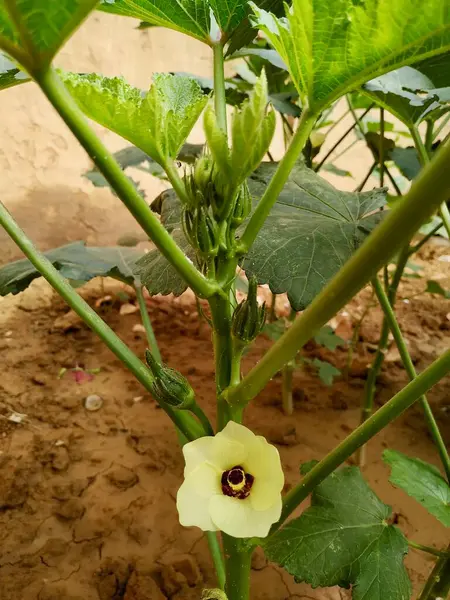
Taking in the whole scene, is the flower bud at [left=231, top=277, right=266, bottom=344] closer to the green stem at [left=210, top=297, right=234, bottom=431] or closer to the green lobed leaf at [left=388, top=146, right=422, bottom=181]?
the green stem at [left=210, top=297, right=234, bottom=431]

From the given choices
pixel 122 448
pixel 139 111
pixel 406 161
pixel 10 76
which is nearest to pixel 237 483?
pixel 139 111

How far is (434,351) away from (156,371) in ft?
4.01

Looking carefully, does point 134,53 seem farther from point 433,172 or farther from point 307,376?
point 433,172

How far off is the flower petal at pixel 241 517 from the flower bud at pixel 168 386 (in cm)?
9

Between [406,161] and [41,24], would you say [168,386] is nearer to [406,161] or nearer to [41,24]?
[41,24]

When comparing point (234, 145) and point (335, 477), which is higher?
point (234, 145)

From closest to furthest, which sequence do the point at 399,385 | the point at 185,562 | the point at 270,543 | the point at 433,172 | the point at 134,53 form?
the point at 433,172, the point at 270,543, the point at 185,562, the point at 399,385, the point at 134,53

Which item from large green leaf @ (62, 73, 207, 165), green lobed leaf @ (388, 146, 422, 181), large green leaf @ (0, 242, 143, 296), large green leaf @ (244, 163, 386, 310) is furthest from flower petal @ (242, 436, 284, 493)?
green lobed leaf @ (388, 146, 422, 181)

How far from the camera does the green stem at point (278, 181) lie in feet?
1.43

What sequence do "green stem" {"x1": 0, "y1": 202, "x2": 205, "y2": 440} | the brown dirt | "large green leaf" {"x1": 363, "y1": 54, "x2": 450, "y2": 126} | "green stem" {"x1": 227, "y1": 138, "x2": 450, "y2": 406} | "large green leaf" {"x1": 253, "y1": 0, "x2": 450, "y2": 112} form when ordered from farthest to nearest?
the brown dirt
"large green leaf" {"x1": 363, "y1": 54, "x2": 450, "y2": 126}
"green stem" {"x1": 0, "y1": 202, "x2": 205, "y2": 440}
"large green leaf" {"x1": 253, "y1": 0, "x2": 450, "y2": 112}
"green stem" {"x1": 227, "y1": 138, "x2": 450, "y2": 406}

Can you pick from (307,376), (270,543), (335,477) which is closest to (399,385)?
(307,376)

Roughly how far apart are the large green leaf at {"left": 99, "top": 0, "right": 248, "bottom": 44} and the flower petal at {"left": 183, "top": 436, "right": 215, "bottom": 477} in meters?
0.45

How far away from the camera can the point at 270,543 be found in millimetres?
601

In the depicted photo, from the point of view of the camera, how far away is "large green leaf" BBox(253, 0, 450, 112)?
0.39 meters
